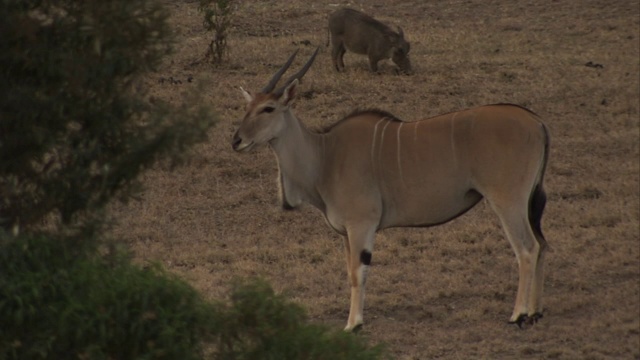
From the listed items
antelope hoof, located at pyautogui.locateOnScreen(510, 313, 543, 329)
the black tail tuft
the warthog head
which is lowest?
the warthog head

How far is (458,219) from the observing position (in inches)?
367

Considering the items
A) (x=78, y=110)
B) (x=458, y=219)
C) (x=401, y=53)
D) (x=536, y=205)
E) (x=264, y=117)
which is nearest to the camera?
(x=78, y=110)

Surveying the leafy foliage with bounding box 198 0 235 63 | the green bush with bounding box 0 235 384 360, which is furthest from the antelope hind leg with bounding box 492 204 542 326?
the leafy foliage with bounding box 198 0 235 63

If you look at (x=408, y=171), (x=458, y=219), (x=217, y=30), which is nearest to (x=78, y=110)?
(x=408, y=171)

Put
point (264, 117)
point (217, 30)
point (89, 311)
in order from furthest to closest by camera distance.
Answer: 1. point (217, 30)
2. point (264, 117)
3. point (89, 311)

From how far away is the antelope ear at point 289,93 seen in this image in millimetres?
7457

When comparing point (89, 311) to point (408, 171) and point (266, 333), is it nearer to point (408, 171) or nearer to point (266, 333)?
point (266, 333)

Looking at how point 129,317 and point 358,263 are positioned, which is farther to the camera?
point 358,263

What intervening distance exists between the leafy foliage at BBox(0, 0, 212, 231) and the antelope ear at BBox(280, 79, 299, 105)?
248cm

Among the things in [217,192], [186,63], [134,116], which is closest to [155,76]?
[186,63]

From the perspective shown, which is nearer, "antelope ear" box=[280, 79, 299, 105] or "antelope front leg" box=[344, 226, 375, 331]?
"antelope front leg" box=[344, 226, 375, 331]

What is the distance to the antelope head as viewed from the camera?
24.3 ft

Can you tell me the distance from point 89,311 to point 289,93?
345cm

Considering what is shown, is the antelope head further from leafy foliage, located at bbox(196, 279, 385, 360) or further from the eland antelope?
leafy foliage, located at bbox(196, 279, 385, 360)
